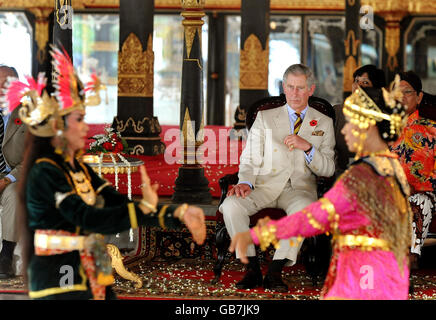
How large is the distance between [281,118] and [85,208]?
283 centimetres

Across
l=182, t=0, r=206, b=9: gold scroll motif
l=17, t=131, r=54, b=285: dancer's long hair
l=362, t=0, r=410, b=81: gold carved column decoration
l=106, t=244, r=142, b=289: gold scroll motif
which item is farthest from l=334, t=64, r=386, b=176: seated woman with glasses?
l=362, t=0, r=410, b=81: gold carved column decoration

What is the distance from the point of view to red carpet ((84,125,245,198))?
7.46m

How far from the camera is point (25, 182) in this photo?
3.34m

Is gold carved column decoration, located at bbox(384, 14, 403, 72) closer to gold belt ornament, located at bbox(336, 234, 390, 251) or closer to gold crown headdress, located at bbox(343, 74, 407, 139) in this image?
gold crown headdress, located at bbox(343, 74, 407, 139)

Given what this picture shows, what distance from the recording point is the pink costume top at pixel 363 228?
3219mm

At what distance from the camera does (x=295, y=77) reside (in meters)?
5.55

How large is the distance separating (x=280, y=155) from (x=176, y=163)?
341 cm

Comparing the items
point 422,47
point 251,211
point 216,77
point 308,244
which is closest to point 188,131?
point 251,211

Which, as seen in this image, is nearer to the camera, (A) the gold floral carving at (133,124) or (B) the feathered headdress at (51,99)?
(B) the feathered headdress at (51,99)

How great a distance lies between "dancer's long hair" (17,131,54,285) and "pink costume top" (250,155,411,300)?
3.04 ft
